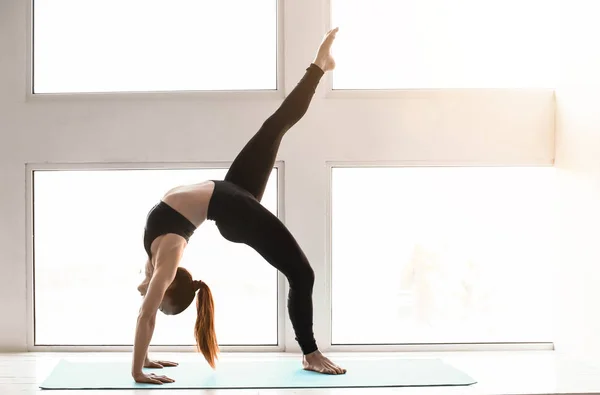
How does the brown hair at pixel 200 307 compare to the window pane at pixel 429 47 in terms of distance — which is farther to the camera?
the window pane at pixel 429 47

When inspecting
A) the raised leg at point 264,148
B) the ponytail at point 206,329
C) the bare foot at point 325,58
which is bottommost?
the ponytail at point 206,329

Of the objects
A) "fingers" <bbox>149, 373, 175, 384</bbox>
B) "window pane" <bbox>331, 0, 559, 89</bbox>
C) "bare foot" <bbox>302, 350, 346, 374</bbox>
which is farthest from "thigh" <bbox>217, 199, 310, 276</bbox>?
"window pane" <bbox>331, 0, 559, 89</bbox>

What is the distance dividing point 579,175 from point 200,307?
91.9 inches

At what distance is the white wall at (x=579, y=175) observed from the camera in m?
3.64

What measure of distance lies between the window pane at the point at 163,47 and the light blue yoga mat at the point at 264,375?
5.87 feet

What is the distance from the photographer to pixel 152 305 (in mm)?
3057

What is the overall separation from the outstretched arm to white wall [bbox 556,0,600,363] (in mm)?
2322

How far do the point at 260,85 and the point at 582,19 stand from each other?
6.53ft

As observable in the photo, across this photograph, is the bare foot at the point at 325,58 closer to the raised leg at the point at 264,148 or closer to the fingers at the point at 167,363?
the raised leg at the point at 264,148

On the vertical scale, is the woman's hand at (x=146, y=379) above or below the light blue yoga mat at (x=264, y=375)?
above

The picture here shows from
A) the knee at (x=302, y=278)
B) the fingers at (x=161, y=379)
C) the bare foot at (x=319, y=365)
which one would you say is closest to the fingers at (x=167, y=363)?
the fingers at (x=161, y=379)

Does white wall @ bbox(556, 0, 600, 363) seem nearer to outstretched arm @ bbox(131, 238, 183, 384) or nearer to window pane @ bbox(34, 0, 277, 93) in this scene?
window pane @ bbox(34, 0, 277, 93)

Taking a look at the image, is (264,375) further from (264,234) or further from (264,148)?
(264,148)

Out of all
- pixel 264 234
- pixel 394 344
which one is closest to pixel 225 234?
pixel 264 234
